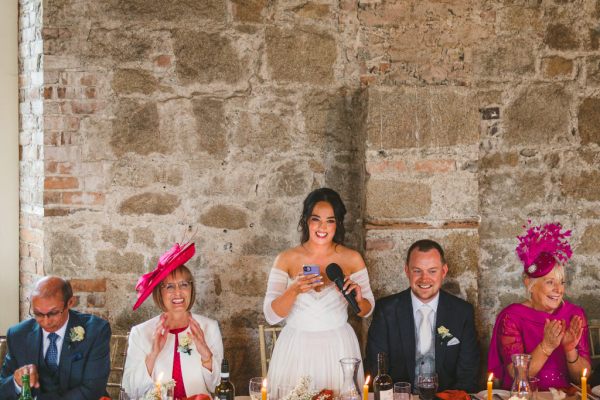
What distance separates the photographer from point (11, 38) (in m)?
4.77

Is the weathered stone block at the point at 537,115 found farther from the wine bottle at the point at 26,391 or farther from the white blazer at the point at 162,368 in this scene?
the wine bottle at the point at 26,391

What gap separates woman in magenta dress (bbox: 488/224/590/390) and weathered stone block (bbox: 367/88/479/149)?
2.45ft

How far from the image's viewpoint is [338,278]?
377 centimetres

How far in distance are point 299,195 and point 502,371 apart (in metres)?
1.65

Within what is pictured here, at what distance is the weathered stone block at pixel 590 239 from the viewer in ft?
15.6

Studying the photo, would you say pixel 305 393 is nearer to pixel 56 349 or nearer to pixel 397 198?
pixel 56 349

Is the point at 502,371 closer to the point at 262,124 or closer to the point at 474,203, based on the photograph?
the point at 474,203

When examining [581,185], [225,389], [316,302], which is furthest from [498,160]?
[225,389]

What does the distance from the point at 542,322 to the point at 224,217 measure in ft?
6.70

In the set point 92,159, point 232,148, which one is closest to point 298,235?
point 232,148

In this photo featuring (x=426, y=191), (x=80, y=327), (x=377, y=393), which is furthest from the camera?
(x=426, y=191)

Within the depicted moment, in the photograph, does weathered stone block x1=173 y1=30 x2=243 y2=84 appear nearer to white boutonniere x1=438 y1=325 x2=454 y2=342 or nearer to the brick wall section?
the brick wall section

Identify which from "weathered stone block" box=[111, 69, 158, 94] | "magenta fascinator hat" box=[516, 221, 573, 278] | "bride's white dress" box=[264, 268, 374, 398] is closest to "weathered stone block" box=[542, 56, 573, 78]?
"magenta fascinator hat" box=[516, 221, 573, 278]

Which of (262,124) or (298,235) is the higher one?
(262,124)
